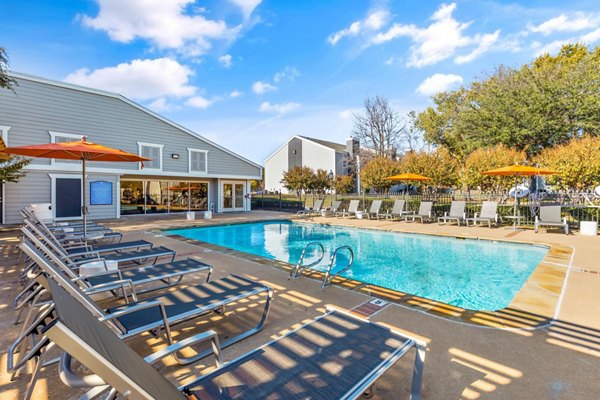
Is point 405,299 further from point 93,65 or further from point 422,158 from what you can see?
point 93,65

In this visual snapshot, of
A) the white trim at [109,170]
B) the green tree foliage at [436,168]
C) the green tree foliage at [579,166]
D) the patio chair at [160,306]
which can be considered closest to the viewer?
the patio chair at [160,306]

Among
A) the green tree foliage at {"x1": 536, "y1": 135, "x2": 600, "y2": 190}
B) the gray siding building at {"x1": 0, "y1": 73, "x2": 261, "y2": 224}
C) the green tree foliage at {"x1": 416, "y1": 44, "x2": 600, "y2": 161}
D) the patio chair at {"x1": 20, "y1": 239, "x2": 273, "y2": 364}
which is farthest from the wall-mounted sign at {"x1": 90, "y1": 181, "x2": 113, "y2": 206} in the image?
the green tree foliage at {"x1": 416, "y1": 44, "x2": 600, "y2": 161}

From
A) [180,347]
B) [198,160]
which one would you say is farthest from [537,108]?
[180,347]

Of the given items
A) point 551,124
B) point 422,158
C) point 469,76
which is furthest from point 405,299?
point 469,76

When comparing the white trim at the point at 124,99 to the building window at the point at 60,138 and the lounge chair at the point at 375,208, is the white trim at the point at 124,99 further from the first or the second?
the lounge chair at the point at 375,208

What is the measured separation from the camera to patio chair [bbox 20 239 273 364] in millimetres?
2438

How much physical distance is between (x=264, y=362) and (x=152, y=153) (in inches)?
666

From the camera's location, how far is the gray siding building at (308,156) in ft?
102

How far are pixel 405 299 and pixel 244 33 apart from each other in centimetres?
1658

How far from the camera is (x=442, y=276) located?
258 inches

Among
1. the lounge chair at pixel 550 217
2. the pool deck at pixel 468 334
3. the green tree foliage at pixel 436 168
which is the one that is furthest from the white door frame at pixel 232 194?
the lounge chair at pixel 550 217

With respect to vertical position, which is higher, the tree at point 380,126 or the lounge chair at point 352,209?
the tree at point 380,126

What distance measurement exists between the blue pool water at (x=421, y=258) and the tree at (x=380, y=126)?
19.2 m

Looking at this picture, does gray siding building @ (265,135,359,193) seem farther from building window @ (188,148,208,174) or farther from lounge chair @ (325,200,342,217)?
lounge chair @ (325,200,342,217)
